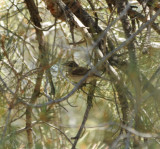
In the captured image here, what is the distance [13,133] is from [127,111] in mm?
468

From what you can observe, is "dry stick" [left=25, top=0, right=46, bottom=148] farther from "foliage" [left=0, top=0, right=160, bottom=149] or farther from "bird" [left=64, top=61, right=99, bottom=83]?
"bird" [left=64, top=61, right=99, bottom=83]

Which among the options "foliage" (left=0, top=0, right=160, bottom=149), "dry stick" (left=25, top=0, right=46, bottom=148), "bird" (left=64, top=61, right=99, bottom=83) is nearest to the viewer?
"foliage" (left=0, top=0, right=160, bottom=149)

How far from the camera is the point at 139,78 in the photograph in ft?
A: 3.52

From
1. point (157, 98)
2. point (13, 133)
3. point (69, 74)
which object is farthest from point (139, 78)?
point (13, 133)

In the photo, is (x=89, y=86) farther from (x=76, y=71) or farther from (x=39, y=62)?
(x=39, y=62)

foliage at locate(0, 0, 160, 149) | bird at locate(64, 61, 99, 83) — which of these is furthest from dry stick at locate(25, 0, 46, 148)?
bird at locate(64, 61, 99, 83)

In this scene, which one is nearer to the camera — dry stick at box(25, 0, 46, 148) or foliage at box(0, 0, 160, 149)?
foliage at box(0, 0, 160, 149)

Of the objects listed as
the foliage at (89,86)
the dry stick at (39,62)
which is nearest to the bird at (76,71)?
the foliage at (89,86)

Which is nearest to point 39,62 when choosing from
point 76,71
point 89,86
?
point 76,71

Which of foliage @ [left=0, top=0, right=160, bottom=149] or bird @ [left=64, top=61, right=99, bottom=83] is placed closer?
foliage @ [left=0, top=0, right=160, bottom=149]

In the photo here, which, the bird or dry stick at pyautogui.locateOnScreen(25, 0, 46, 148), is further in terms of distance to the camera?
the bird

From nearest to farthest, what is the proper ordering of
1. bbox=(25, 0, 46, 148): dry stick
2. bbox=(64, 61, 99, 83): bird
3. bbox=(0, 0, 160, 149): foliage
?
bbox=(0, 0, 160, 149): foliage < bbox=(25, 0, 46, 148): dry stick < bbox=(64, 61, 99, 83): bird

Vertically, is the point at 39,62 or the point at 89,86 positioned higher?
the point at 39,62

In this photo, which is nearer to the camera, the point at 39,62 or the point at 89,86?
the point at 39,62
